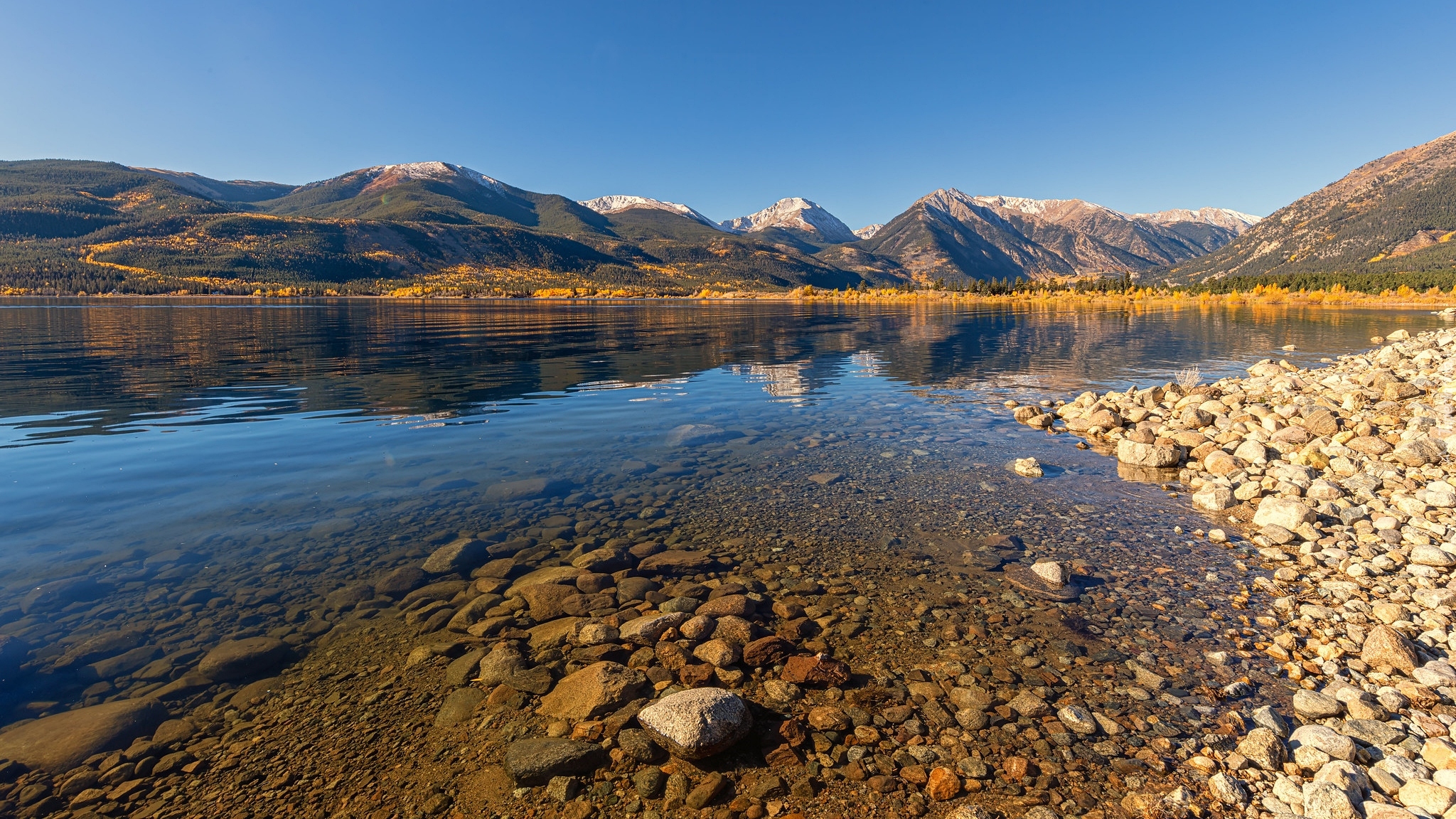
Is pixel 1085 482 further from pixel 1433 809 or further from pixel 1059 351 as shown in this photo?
pixel 1059 351

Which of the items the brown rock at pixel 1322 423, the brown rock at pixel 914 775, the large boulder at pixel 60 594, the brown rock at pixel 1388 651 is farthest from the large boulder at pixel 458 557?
the brown rock at pixel 1322 423

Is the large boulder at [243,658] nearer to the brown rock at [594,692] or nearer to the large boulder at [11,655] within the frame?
the large boulder at [11,655]

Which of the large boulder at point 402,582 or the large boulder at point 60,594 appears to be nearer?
the large boulder at point 60,594

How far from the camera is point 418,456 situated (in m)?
18.2

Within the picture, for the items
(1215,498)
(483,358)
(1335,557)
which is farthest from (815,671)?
(483,358)

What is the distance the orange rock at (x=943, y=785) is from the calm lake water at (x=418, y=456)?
6236 mm

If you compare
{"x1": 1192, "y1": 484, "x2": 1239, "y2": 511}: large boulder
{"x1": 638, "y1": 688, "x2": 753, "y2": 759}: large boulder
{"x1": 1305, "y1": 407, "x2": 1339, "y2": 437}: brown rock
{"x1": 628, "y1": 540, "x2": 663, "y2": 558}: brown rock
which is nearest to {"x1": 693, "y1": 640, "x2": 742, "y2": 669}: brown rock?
{"x1": 638, "y1": 688, "x2": 753, "y2": 759}: large boulder

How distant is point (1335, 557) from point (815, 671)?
945 cm

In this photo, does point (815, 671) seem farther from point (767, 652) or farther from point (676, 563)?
point (676, 563)

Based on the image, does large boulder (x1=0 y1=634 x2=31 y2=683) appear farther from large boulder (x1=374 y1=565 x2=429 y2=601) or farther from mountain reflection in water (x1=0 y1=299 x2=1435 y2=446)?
mountain reflection in water (x1=0 y1=299 x2=1435 y2=446)

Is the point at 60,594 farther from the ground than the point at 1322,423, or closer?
closer

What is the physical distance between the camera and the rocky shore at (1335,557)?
18.1ft

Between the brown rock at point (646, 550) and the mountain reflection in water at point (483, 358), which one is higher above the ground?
the mountain reflection in water at point (483, 358)

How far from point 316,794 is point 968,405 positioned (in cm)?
2559
